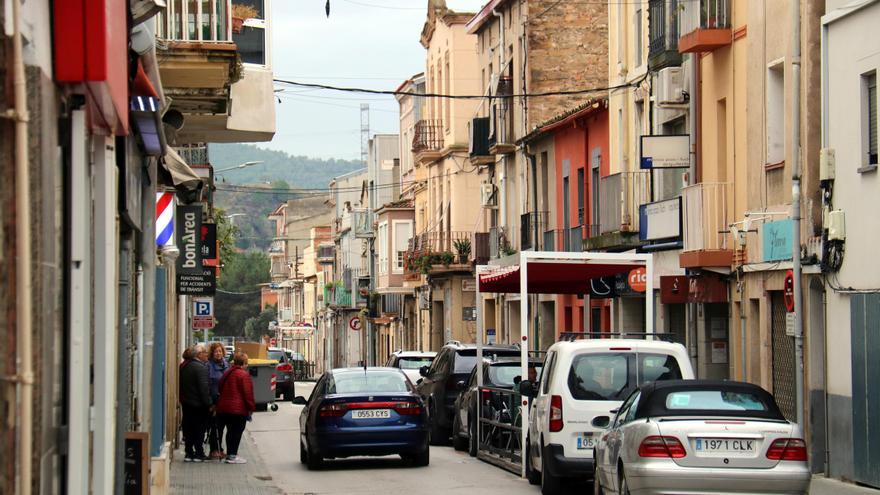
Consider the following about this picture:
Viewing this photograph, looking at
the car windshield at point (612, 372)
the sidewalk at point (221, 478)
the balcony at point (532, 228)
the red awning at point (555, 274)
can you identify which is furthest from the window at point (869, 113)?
the balcony at point (532, 228)

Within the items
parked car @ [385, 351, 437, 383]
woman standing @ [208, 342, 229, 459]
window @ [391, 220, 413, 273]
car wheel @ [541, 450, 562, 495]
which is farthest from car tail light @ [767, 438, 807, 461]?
window @ [391, 220, 413, 273]

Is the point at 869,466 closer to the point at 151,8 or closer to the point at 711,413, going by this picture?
the point at 711,413

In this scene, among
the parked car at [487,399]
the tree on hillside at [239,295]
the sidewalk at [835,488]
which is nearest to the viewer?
the sidewalk at [835,488]

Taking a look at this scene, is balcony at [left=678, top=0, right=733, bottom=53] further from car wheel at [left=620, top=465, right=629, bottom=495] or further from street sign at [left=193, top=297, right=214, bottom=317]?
street sign at [left=193, top=297, right=214, bottom=317]

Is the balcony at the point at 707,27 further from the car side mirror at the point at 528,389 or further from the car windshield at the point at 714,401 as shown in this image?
the car windshield at the point at 714,401

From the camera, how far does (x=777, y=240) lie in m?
22.0

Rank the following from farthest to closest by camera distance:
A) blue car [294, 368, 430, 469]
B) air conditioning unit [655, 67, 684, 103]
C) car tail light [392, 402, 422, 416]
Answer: air conditioning unit [655, 67, 684, 103] → car tail light [392, 402, 422, 416] → blue car [294, 368, 430, 469]

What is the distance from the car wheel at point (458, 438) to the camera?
25531 millimetres

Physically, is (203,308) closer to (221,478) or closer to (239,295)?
(221,478)

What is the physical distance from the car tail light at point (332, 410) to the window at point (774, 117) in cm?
761

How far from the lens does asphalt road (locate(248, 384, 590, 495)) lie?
18531 millimetres

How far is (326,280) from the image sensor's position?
350ft

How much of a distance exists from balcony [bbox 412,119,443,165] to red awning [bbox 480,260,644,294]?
2954 centimetres

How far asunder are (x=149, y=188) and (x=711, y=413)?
5577 mm
